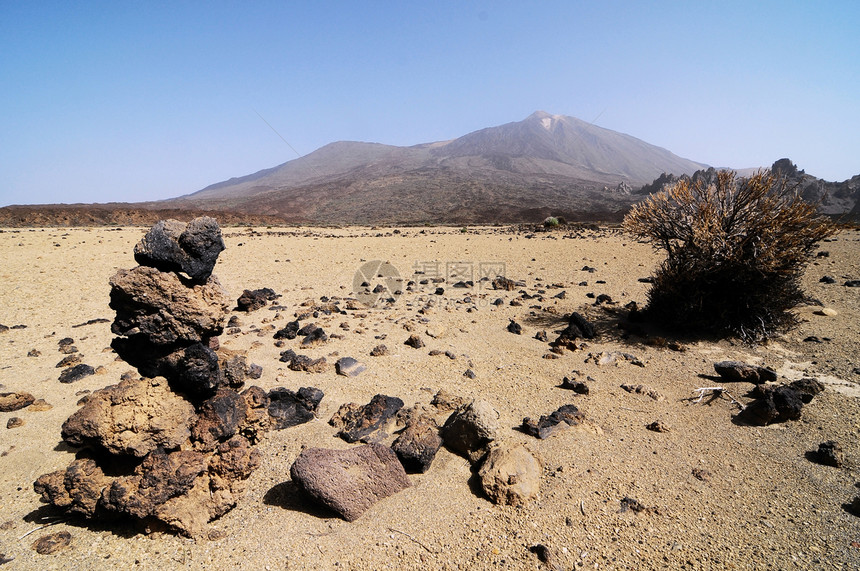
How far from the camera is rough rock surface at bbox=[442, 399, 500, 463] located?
3447 mm

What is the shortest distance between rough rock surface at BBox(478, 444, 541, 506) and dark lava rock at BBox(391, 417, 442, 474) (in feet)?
1.42

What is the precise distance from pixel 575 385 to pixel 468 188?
2441 inches

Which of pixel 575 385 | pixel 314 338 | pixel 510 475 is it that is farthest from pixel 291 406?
pixel 575 385

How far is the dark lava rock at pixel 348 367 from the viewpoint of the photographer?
16.9 feet

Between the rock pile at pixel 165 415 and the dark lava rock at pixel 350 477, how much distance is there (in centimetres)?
57

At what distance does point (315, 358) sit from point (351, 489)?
294 centimetres

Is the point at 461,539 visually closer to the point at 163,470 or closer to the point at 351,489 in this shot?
the point at 351,489

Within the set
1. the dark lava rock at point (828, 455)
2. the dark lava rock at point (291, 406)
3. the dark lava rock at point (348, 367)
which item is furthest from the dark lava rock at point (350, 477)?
the dark lava rock at point (828, 455)

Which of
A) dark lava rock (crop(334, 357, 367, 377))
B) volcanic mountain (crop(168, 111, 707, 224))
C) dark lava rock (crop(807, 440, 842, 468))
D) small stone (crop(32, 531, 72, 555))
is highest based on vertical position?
volcanic mountain (crop(168, 111, 707, 224))

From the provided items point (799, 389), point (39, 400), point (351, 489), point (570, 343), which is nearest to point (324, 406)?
point (351, 489)

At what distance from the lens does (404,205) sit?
2205 inches

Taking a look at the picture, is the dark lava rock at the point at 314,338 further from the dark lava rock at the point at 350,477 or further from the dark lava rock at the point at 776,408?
Result: the dark lava rock at the point at 776,408
